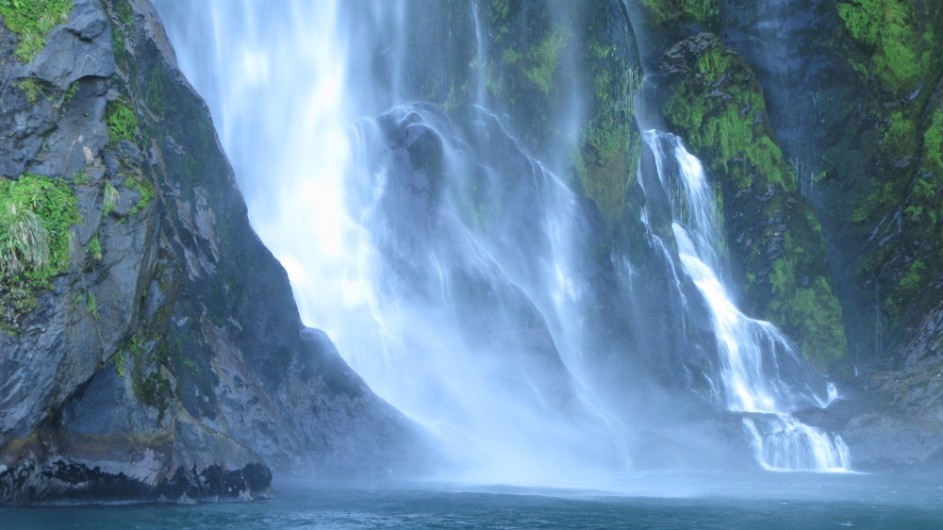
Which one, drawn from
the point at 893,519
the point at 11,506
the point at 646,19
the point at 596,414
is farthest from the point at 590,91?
the point at 11,506

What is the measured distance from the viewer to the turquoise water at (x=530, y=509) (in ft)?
47.5

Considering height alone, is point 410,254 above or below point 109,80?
above

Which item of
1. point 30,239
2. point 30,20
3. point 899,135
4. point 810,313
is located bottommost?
point 30,239

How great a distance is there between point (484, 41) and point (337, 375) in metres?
15.9

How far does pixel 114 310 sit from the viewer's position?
1552 centimetres

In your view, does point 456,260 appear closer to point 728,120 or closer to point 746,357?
point 746,357

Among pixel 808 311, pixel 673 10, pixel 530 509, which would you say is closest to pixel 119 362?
pixel 530 509

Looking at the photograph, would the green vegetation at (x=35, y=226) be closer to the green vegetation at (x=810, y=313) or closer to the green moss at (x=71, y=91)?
the green moss at (x=71, y=91)

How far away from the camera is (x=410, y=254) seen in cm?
2914

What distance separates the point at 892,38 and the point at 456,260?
897 inches

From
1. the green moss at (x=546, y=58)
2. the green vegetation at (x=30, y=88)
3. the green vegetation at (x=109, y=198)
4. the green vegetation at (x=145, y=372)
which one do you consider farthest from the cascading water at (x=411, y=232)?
the green vegetation at (x=30, y=88)

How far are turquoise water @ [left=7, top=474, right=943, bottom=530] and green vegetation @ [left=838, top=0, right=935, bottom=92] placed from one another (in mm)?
21907

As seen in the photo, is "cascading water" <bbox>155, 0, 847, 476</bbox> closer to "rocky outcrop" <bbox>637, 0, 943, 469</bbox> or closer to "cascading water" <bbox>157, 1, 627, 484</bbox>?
"cascading water" <bbox>157, 1, 627, 484</bbox>

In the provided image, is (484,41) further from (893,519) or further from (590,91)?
(893,519)
